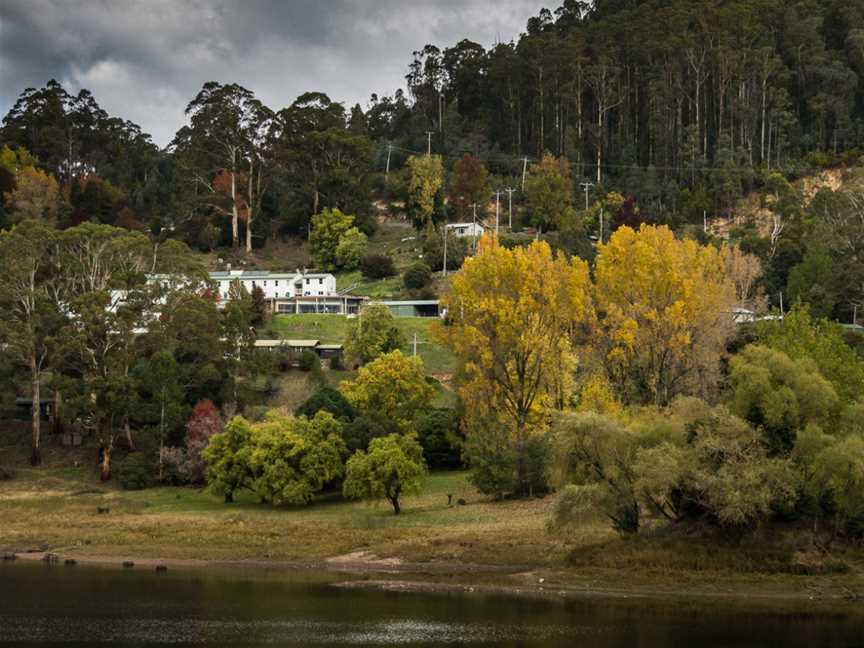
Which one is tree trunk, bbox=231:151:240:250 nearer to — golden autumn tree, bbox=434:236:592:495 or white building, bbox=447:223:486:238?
white building, bbox=447:223:486:238

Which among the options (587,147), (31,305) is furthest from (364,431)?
(587,147)

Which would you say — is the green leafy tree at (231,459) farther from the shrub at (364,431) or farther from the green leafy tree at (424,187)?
the green leafy tree at (424,187)

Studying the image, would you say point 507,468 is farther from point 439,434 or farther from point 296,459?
point 296,459

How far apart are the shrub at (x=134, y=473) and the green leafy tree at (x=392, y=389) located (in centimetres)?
1256

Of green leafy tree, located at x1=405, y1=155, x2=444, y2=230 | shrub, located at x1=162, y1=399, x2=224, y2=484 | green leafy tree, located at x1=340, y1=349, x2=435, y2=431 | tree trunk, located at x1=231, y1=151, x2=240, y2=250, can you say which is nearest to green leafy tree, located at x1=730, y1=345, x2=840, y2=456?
green leafy tree, located at x1=340, y1=349, x2=435, y2=431

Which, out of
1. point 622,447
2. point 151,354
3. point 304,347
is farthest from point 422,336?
point 622,447

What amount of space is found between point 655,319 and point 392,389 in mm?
17029

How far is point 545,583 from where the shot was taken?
Result: 4712 cm

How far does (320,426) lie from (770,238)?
169 feet

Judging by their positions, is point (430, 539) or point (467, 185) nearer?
point (430, 539)

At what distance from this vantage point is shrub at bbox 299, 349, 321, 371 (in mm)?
84125

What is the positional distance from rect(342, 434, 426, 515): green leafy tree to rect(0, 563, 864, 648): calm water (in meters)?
10.9

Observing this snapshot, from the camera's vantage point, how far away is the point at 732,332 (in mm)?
71875

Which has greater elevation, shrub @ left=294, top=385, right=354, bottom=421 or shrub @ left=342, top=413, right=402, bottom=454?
shrub @ left=294, top=385, right=354, bottom=421
